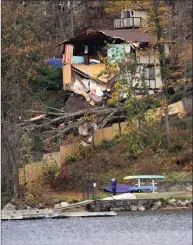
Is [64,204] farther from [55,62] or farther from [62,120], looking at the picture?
[55,62]

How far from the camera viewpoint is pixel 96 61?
35250 mm

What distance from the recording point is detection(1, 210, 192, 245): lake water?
1716cm

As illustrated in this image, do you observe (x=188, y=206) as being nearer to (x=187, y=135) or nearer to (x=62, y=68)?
(x=187, y=135)

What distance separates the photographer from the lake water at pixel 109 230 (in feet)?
56.3

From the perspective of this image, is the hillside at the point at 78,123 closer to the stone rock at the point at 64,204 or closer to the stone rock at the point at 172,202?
the stone rock at the point at 64,204

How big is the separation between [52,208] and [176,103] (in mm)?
Answer: 6225

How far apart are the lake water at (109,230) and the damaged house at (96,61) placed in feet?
31.9

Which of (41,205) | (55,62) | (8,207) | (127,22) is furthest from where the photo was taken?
(127,22)

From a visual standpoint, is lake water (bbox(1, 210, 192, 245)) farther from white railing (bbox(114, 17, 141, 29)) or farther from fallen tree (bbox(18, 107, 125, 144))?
white railing (bbox(114, 17, 141, 29))

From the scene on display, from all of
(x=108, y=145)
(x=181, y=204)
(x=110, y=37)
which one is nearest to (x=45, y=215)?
(x=181, y=204)

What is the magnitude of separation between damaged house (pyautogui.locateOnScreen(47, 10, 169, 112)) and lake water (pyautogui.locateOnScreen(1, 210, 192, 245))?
31.9ft

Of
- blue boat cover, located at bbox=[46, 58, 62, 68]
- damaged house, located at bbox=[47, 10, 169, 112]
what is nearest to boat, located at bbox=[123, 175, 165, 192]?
damaged house, located at bbox=[47, 10, 169, 112]

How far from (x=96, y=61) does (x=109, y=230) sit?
17.1m

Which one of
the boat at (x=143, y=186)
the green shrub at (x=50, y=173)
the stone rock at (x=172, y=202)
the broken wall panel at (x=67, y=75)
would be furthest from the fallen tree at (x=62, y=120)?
the stone rock at (x=172, y=202)
